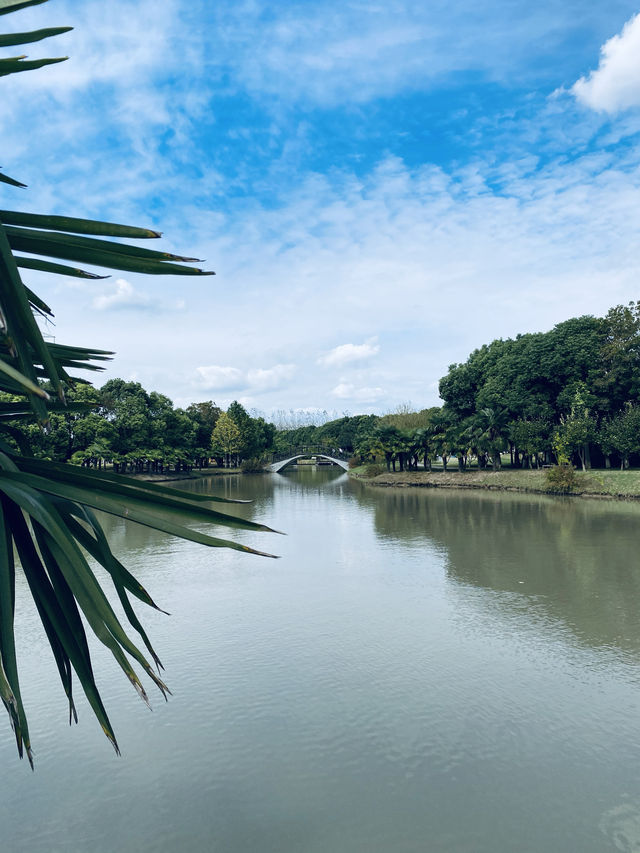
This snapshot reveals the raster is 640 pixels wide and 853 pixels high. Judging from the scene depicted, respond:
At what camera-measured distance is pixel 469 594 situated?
13297 millimetres

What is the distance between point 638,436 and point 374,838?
3247 centimetres

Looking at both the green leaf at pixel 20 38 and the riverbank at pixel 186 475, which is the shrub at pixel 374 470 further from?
the green leaf at pixel 20 38

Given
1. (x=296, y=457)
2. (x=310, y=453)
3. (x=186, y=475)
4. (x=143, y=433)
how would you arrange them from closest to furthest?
(x=143, y=433)
(x=186, y=475)
(x=296, y=457)
(x=310, y=453)

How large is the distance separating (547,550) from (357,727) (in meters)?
12.7

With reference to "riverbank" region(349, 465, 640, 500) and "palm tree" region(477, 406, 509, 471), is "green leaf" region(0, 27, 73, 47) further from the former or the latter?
"palm tree" region(477, 406, 509, 471)

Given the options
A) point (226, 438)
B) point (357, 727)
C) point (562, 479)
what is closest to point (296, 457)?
point (226, 438)

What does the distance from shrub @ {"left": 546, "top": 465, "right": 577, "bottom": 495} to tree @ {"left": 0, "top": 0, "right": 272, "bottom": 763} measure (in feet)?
115

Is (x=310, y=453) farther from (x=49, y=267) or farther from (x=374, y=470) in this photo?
(x=49, y=267)

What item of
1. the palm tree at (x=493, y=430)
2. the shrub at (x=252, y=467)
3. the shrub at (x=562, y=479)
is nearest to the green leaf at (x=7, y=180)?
the shrub at (x=562, y=479)

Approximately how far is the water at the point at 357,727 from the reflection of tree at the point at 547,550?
0.38ft

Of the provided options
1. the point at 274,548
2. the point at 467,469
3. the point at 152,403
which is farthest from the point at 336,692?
the point at 152,403

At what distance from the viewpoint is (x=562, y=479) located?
3409 cm

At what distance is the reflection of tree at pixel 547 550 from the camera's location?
1184 cm

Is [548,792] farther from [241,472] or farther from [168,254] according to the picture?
[241,472]
